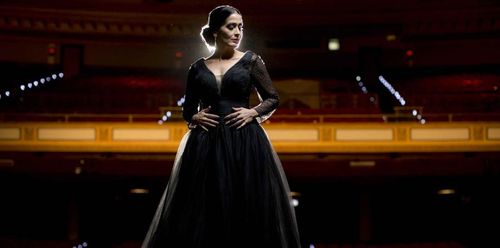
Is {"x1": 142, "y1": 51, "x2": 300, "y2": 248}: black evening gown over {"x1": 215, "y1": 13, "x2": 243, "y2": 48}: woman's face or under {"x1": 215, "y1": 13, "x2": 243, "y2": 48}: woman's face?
under

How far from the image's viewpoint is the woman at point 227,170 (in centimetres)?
158

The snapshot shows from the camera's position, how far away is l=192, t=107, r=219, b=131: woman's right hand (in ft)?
5.37

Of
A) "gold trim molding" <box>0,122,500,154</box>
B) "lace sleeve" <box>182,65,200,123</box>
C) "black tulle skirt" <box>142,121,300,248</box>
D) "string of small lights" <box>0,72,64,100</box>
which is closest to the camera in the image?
"black tulle skirt" <box>142,121,300,248</box>

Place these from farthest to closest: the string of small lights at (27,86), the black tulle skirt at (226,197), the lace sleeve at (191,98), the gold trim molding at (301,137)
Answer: the string of small lights at (27,86)
the gold trim molding at (301,137)
the lace sleeve at (191,98)
the black tulle skirt at (226,197)

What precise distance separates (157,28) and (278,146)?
3904mm

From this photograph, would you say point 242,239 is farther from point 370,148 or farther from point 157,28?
point 157,28

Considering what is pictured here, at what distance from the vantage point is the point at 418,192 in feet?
25.4

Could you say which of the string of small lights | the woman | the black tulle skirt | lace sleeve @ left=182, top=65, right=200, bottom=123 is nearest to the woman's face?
the woman

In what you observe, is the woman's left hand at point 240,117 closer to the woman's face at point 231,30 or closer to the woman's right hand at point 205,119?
the woman's right hand at point 205,119

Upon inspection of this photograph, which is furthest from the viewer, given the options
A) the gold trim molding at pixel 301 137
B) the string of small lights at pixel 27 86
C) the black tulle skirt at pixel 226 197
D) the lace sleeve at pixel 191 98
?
the string of small lights at pixel 27 86

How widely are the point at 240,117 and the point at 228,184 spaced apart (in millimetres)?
182

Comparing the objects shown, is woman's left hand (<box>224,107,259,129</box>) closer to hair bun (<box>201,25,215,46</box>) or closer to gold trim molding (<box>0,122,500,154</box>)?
hair bun (<box>201,25,215,46</box>)

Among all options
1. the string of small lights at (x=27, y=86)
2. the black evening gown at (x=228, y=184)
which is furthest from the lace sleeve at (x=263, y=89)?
the string of small lights at (x=27, y=86)

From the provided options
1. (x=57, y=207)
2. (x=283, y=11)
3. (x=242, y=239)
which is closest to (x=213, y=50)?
(x=242, y=239)
